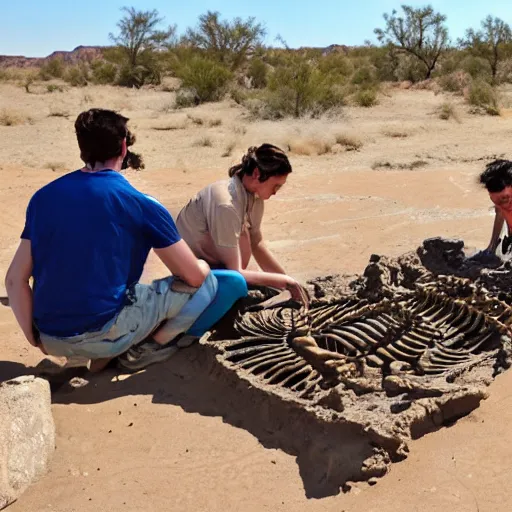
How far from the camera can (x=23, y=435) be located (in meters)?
2.93

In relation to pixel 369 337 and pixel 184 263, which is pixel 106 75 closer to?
pixel 184 263

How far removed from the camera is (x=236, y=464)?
3.00 meters

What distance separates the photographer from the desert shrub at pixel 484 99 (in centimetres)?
1541

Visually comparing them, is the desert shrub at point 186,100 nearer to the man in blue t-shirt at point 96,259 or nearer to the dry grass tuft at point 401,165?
the dry grass tuft at point 401,165

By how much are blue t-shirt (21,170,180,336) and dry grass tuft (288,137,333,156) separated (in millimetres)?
8211

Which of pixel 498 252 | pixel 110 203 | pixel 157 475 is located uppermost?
pixel 110 203

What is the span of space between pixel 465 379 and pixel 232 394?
117cm

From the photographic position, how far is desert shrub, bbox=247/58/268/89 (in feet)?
74.9

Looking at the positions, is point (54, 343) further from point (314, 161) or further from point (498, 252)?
point (314, 161)

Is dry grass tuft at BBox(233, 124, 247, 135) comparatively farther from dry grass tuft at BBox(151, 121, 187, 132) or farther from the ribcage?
→ the ribcage

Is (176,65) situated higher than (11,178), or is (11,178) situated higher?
(176,65)

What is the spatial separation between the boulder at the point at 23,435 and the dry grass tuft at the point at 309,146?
8.74 meters

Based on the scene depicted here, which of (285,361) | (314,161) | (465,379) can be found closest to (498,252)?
(465,379)

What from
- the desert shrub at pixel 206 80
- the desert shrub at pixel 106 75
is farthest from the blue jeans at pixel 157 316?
the desert shrub at pixel 106 75
